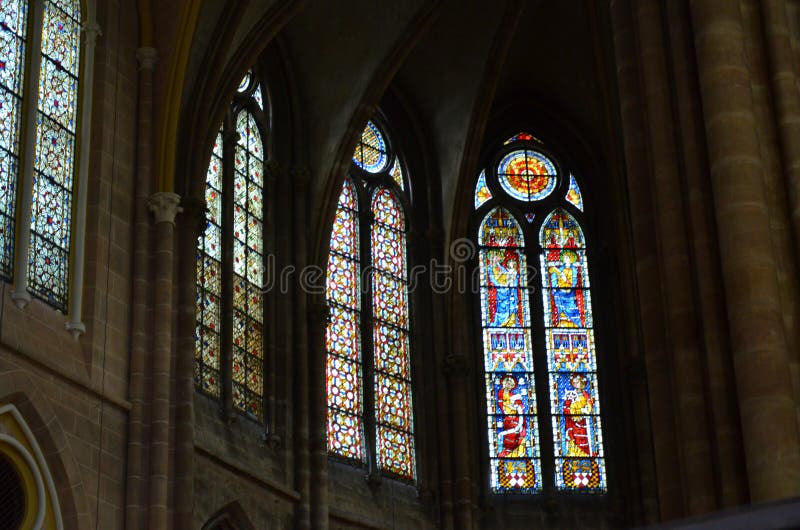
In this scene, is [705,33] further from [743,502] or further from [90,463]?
[90,463]

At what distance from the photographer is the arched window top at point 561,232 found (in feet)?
76.6

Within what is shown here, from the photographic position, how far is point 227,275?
61.4 feet

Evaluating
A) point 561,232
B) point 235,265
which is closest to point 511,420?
point 561,232

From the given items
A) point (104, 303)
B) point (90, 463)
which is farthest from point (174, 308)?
point (90, 463)

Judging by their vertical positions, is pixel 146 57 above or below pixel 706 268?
above

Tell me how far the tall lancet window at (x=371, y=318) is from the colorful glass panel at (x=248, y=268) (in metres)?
1.44

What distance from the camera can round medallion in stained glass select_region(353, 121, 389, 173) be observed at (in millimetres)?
22344

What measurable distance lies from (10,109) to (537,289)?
9.74 meters

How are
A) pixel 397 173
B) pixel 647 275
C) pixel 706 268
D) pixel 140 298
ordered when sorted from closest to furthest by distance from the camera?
pixel 706 268
pixel 647 275
pixel 140 298
pixel 397 173

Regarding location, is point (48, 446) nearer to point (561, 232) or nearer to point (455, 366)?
point (455, 366)

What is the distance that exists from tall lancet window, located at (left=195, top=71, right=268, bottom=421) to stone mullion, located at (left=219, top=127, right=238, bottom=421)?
0.01 meters

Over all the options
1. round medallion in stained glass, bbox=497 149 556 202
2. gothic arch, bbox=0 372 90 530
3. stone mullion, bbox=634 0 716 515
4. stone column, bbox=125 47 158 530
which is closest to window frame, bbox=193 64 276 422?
stone column, bbox=125 47 158 530

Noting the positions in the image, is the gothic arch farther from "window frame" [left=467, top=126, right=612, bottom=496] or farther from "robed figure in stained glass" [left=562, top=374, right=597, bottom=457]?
"robed figure in stained glass" [left=562, top=374, right=597, bottom=457]

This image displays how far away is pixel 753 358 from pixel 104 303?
7833mm
